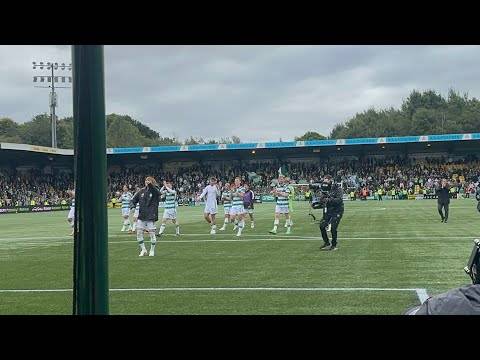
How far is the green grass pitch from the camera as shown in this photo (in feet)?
26.2

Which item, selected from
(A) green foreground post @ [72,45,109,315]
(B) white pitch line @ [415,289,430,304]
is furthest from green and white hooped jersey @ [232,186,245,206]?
(A) green foreground post @ [72,45,109,315]

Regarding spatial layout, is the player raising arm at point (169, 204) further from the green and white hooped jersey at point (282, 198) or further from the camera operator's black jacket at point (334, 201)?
the camera operator's black jacket at point (334, 201)

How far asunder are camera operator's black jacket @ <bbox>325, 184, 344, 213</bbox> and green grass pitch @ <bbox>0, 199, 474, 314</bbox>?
1054mm

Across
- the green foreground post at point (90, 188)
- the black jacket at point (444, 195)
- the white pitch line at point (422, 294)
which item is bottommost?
the white pitch line at point (422, 294)

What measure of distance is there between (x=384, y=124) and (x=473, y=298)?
283 ft

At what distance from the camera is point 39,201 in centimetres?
5284

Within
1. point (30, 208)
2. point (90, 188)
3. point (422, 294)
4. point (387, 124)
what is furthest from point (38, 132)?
point (90, 188)

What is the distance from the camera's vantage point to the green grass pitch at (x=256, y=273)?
26.2ft

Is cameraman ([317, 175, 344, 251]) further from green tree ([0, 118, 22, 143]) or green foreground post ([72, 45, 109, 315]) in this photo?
green tree ([0, 118, 22, 143])

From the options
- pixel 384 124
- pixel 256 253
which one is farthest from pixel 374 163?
pixel 256 253

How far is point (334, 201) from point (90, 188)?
488 inches

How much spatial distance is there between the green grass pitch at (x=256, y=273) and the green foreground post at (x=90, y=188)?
245cm

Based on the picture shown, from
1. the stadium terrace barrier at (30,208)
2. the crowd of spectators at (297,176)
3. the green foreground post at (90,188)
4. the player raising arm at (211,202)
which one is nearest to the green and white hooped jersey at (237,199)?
the player raising arm at (211,202)

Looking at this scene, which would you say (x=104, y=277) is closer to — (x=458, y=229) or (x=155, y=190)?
(x=155, y=190)
